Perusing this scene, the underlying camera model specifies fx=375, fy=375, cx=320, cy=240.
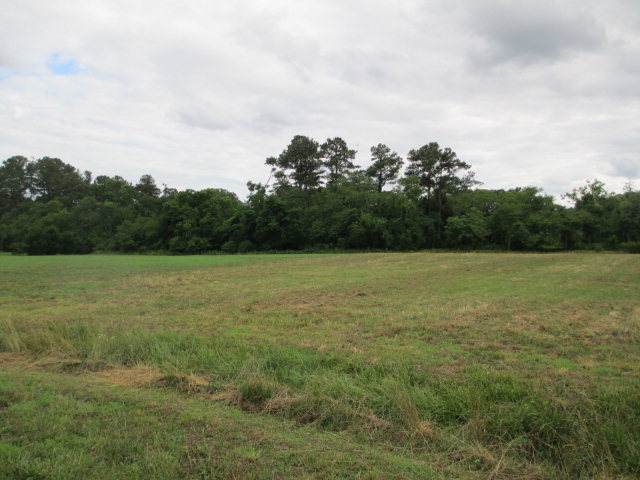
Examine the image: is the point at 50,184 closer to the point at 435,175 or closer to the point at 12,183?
the point at 12,183

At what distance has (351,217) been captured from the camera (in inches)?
3167

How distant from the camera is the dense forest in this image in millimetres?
78688

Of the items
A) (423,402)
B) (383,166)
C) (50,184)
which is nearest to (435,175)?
(383,166)

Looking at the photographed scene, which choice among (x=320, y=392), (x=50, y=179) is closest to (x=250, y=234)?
(x=320, y=392)

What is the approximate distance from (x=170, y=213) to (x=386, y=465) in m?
98.5

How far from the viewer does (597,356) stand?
27.3 feet

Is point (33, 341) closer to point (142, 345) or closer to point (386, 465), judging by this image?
point (142, 345)

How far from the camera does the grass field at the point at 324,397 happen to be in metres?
4.09

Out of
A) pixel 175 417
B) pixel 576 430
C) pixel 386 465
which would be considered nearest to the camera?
pixel 386 465

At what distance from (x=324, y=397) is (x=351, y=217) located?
7545 centimetres

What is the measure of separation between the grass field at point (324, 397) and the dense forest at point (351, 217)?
67243mm

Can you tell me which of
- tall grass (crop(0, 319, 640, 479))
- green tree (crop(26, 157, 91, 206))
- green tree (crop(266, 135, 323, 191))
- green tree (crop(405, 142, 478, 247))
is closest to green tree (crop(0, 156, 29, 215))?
green tree (crop(26, 157, 91, 206))

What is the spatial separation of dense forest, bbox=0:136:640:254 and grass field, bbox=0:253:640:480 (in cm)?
6724

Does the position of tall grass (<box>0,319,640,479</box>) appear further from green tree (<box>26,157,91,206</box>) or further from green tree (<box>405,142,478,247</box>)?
green tree (<box>26,157,91,206</box>)
